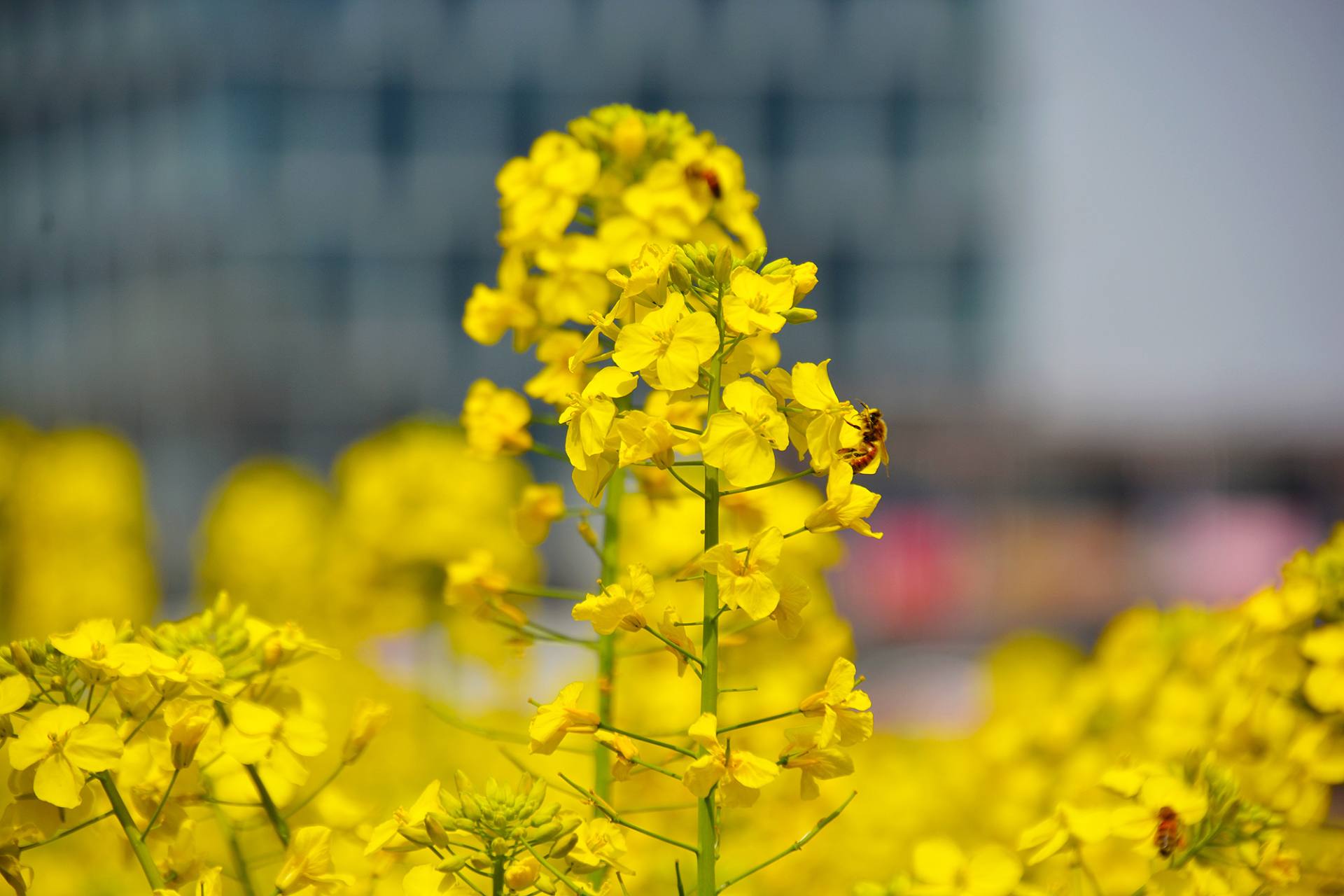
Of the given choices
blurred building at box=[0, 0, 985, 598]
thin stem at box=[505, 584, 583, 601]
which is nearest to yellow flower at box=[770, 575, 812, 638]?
thin stem at box=[505, 584, 583, 601]

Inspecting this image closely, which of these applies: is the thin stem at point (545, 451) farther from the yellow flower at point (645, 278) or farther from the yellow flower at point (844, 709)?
the yellow flower at point (844, 709)

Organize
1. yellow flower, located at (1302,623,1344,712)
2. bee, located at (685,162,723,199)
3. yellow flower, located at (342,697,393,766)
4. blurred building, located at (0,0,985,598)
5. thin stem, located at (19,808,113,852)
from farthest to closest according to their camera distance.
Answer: blurred building, located at (0,0,985,598), bee, located at (685,162,723,199), yellow flower, located at (1302,623,1344,712), yellow flower, located at (342,697,393,766), thin stem, located at (19,808,113,852)

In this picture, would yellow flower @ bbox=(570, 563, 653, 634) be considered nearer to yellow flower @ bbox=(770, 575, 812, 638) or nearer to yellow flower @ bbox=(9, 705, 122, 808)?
yellow flower @ bbox=(770, 575, 812, 638)

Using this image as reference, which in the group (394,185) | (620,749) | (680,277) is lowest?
(394,185)

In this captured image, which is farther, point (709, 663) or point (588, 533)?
point (588, 533)

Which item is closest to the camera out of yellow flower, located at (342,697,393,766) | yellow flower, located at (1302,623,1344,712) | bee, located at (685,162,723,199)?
yellow flower, located at (342,697,393,766)

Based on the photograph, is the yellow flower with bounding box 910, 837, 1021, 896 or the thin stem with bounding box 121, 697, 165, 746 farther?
the yellow flower with bounding box 910, 837, 1021, 896

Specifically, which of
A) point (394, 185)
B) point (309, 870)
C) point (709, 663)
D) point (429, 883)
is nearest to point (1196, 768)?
point (709, 663)

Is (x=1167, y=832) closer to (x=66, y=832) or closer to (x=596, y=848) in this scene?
(x=596, y=848)
